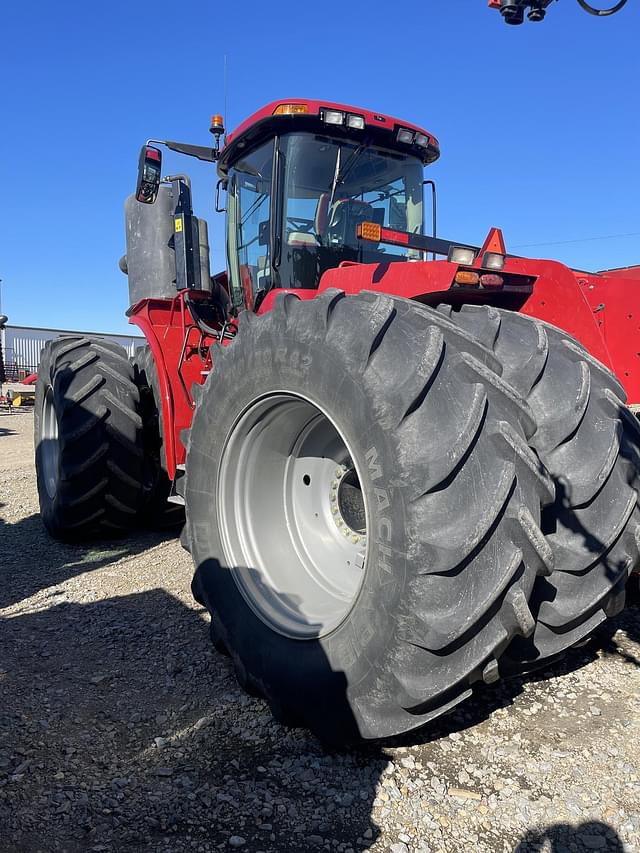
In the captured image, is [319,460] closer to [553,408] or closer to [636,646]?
[553,408]

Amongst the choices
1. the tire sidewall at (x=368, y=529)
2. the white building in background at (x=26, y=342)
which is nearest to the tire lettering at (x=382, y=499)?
the tire sidewall at (x=368, y=529)

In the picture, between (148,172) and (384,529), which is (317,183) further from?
(384,529)

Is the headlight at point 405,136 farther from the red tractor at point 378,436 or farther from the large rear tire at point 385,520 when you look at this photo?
the large rear tire at point 385,520

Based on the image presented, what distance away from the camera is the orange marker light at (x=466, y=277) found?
2557 millimetres

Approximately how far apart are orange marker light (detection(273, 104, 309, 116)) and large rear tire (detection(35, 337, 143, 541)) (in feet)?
7.03

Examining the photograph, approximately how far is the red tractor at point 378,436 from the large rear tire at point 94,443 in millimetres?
33

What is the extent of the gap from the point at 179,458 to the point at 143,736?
6.55 ft

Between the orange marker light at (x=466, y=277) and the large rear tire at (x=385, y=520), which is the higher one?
the orange marker light at (x=466, y=277)

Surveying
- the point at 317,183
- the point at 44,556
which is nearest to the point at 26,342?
the point at 44,556

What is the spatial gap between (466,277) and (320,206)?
1344mm

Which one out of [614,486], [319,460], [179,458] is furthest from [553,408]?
[179,458]

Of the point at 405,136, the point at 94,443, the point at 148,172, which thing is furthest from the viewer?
the point at 94,443

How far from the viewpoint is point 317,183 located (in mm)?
3639

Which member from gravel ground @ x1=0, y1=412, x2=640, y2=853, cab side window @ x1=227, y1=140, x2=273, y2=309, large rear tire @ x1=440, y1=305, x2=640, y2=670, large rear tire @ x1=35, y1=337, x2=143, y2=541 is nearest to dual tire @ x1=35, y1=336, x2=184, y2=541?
large rear tire @ x1=35, y1=337, x2=143, y2=541
